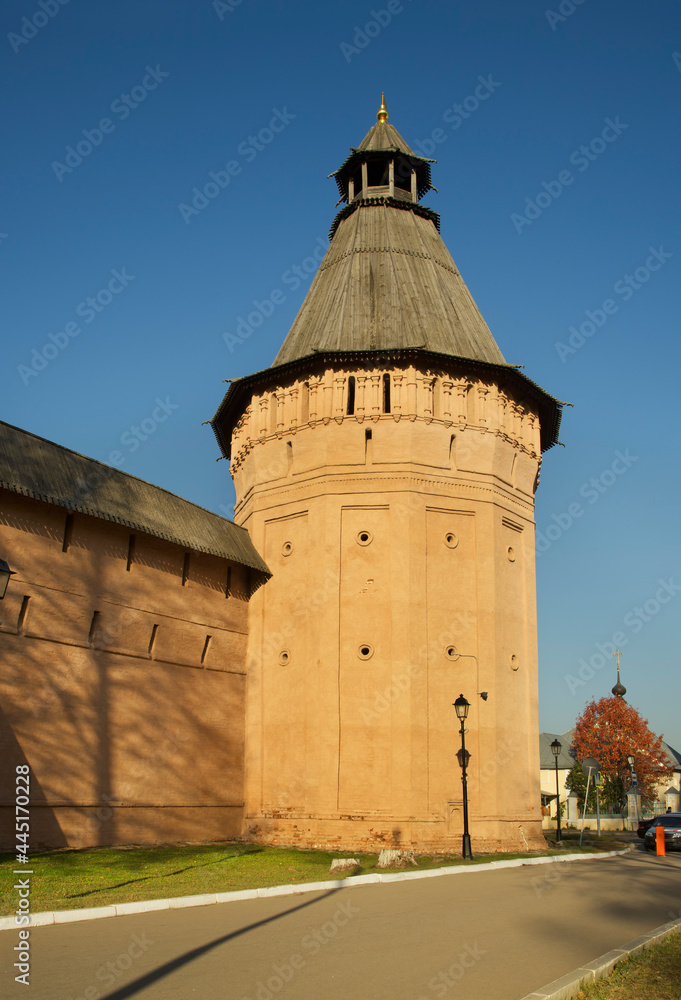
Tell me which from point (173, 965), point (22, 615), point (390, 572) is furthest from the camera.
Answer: point (390, 572)

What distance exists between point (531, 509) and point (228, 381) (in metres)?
9.18

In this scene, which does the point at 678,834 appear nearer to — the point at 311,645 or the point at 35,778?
the point at 311,645

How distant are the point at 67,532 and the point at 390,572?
747 cm

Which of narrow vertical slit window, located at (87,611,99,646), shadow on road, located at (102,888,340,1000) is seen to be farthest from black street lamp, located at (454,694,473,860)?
shadow on road, located at (102,888,340,1000)

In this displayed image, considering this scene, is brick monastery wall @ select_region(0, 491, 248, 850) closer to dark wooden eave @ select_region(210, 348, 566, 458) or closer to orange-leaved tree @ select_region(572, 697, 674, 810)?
dark wooden eave @ select_region(210, 348, 566, 458)

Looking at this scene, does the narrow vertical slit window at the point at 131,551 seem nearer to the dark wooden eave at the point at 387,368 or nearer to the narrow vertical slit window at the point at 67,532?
the narrow vertical slit window at the point at 67,532

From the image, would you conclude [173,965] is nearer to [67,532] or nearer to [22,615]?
[22,615]

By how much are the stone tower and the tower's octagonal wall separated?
0.04 meters

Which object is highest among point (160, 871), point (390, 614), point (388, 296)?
point (388, 296)

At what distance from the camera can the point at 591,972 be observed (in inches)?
251

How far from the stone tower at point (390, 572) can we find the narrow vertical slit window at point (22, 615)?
6.94 meters

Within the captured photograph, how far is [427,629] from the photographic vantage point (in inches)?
805

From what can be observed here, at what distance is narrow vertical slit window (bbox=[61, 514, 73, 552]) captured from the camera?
17453 millimetres

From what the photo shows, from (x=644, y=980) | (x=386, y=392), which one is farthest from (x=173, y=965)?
(x=386, y=392)
